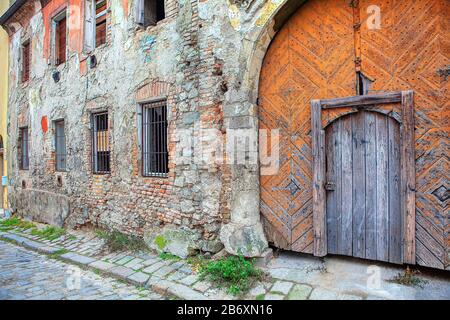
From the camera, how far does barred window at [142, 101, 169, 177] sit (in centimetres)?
566

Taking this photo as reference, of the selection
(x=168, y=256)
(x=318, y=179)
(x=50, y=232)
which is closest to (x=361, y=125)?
(x=318, y=179)

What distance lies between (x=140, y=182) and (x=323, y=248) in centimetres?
344

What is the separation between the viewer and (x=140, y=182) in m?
5.76

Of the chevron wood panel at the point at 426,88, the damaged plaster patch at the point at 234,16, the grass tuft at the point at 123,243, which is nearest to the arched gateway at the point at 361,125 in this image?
the chevron wood panel at the point at 426,88

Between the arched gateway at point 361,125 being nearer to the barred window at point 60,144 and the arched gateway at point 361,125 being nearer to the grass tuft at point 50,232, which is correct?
the grass tuft at point 50,232

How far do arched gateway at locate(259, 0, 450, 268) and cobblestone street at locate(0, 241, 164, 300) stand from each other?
7.10 feet

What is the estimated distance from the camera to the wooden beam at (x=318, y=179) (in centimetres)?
400

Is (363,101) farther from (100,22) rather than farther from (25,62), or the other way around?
(25,62)

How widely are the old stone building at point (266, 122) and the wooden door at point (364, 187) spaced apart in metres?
0.02

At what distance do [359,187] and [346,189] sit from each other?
0.52ft

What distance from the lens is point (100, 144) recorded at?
270 inches

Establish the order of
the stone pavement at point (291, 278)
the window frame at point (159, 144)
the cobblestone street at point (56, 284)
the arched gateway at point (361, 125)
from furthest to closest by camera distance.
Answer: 1. the window frame at point (159, 144)
2. the cobblestone street at point (56, 284)
3. the arched gateway at point (361, 125)
4. the stone pavement at point (291, 278)
